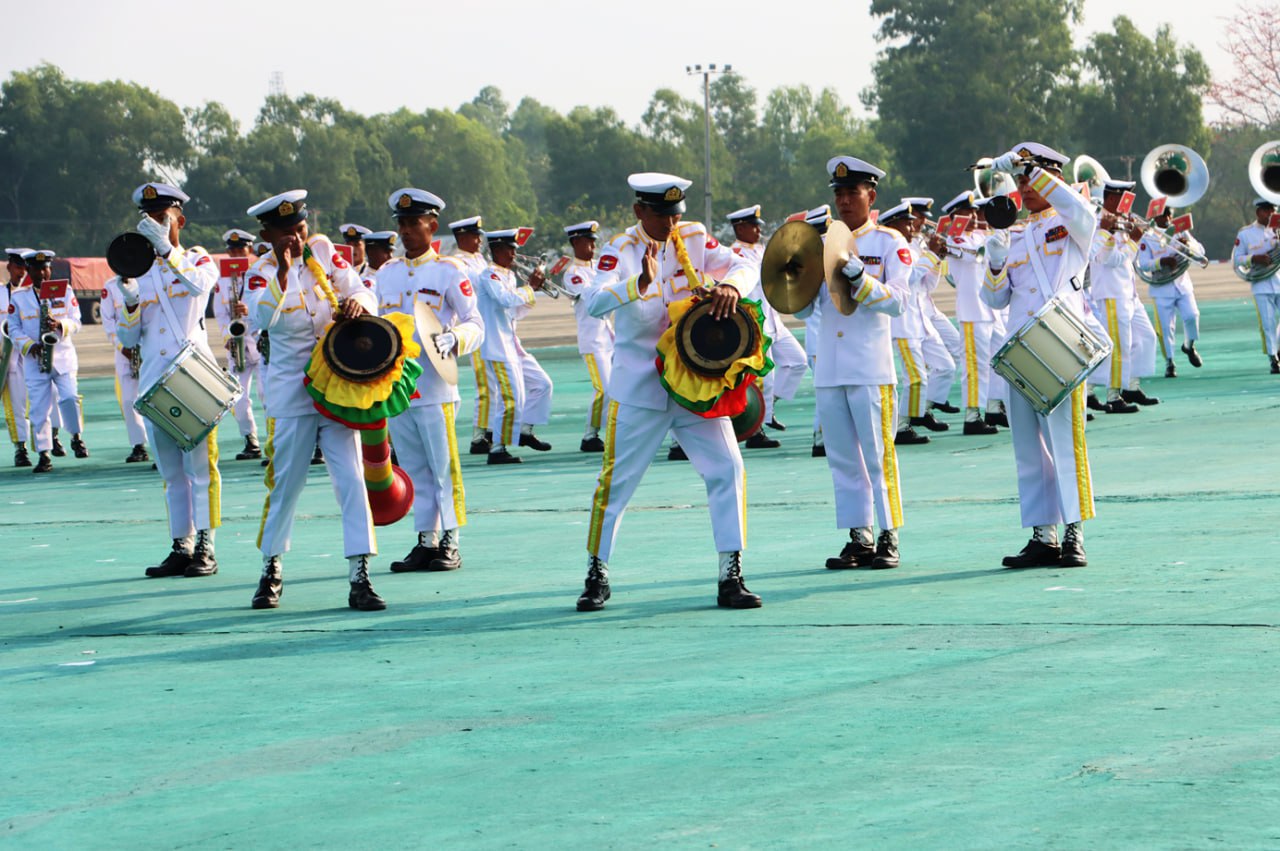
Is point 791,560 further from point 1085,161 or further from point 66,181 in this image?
point 66,181

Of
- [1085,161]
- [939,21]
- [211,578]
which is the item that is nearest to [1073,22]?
[939,21]

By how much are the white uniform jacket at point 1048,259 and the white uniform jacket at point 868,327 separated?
0.50 meters

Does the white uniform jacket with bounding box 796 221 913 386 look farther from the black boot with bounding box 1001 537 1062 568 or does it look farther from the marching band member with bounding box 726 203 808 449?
the marching band member with bounding box 726 203 808 449

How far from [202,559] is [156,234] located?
177cm

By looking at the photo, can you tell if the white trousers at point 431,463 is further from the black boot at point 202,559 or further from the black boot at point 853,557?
the black boot at point 853,557

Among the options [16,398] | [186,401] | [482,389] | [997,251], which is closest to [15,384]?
[16,398]

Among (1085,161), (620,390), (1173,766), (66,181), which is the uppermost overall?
(66,181)

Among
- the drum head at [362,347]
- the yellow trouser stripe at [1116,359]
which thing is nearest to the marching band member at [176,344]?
the drum head at [362,347]

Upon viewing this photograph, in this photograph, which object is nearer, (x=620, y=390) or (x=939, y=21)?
(x=620, y=390)

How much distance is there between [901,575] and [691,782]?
12.8ft

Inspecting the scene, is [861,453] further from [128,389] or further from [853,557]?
[128,389]

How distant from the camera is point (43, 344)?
18.8m

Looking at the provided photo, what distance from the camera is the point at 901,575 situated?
366 inches

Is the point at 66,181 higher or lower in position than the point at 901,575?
higher
